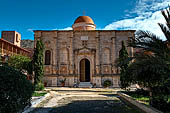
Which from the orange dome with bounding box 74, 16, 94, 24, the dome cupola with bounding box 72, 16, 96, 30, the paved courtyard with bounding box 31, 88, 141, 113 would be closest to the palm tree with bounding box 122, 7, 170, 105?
the paved courtyard with bounding box 31, 88, 141, 113

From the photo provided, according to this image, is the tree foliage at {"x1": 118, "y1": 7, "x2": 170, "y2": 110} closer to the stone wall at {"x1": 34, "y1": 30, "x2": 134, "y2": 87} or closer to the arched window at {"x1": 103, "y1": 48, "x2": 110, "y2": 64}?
the stone wall at {"x1": 34, "y1": 30, "x2": 134, "y2": 87}

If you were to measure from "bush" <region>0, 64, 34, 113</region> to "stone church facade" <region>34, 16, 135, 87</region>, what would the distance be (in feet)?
56.3

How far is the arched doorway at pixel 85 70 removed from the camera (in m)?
22.7

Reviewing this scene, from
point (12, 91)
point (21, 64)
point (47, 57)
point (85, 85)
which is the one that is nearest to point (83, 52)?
point (85, 85)

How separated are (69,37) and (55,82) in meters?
6.70

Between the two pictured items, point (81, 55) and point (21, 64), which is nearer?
point (21, 64)

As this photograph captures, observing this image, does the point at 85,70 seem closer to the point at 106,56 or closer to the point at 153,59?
the point at 106,56

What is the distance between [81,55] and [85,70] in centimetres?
228

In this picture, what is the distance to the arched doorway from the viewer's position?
22.7m

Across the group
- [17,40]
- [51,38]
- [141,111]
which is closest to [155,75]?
[141,111]

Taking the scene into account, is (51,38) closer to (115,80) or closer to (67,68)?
(67,68)

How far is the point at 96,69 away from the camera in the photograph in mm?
22016

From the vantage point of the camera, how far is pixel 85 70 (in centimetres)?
2305

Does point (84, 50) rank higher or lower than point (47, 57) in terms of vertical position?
higher
